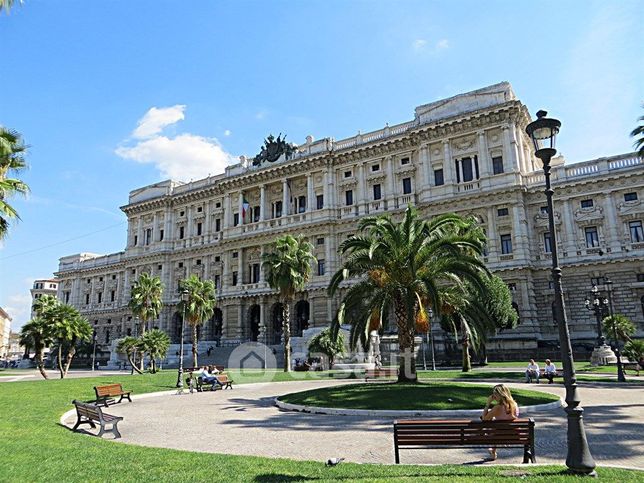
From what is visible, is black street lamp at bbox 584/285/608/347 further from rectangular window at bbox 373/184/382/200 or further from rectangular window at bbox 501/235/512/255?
rectangular window at bbox 373/184/382/200

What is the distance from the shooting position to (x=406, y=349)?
62.8 ft

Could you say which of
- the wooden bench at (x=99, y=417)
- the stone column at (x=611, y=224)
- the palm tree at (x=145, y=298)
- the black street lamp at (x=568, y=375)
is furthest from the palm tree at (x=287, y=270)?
the black street lamp at (x=568, y=375)

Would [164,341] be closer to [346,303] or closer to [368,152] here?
[346,303]

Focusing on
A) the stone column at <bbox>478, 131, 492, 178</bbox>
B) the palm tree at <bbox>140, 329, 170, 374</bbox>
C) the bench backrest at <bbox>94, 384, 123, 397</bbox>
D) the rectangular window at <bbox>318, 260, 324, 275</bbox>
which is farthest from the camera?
the rectangular window at <bbox>318, 260, 324, 275</bbox>

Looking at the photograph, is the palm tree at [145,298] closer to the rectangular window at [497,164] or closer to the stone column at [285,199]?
the stone column at [285,199]

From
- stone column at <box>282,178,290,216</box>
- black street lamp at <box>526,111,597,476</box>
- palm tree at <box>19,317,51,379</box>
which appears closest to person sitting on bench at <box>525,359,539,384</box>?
black street lamp at <box>526,111,597,476</box>

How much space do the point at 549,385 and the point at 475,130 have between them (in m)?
26.6

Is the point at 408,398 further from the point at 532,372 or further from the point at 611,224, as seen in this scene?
the point at 611,224

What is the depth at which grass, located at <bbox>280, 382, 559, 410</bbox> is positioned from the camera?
14.4m

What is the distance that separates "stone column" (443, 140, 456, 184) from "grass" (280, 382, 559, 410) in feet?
94.1

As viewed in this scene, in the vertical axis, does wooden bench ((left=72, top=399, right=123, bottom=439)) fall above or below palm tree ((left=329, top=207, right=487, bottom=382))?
below

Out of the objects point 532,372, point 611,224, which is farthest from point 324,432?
point 611,224

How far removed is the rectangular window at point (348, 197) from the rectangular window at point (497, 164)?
14.5 meters

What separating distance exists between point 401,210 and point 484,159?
854 centimetres
